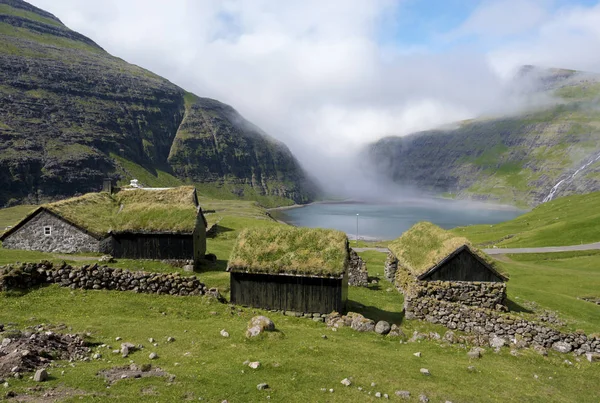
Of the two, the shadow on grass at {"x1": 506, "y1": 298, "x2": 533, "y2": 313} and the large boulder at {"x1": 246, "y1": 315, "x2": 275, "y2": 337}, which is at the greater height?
the large boulder at {"x1": 246, "y1": 315, "x2": 275, "y2": 337}

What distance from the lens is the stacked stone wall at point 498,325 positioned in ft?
77.4

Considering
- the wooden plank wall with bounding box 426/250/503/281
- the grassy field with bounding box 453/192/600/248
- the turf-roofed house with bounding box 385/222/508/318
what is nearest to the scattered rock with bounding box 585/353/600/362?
the turf-roofed house with bounding box 385/222/508/318

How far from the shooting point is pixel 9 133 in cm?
19325

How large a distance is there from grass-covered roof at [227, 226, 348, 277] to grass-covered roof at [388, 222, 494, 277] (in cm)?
822

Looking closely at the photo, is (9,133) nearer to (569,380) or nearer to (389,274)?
(389,274)

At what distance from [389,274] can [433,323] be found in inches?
575

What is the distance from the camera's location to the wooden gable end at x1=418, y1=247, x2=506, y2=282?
30.8 meters

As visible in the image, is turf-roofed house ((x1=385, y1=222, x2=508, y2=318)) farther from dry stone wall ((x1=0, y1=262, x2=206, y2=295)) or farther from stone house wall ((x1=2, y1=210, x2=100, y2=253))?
stone house wall ((x1=2, y1=210, x2=100, y2=253))

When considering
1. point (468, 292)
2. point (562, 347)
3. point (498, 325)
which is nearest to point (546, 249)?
point (468, 292)

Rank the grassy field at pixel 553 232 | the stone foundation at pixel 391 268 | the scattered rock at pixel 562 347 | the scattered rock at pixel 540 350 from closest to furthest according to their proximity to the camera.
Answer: the scattered rock at pixel 540 350
the scattered rock at pixel 562 347
the stone foundation at pixel 391 268
the grassy field at pixel 553 232

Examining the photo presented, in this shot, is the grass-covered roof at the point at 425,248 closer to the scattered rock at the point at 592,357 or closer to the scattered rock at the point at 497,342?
the scattered rock at the point at 497,342

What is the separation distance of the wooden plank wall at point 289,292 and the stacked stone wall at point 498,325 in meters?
6.34

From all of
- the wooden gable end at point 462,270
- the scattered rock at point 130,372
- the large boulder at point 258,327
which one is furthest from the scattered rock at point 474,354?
the scattered rock at point 130,372

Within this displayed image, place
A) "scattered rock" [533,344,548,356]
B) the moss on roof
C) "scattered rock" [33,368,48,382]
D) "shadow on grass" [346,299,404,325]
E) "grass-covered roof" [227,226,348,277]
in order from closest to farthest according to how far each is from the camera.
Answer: "scattered rock" [33,368,48,382]
"scattered rock" [533,344,548,356]
"grass-covered roof" [227,226,348,277]
"shadow on grass" [346,299,404,325]
the moss on roof
